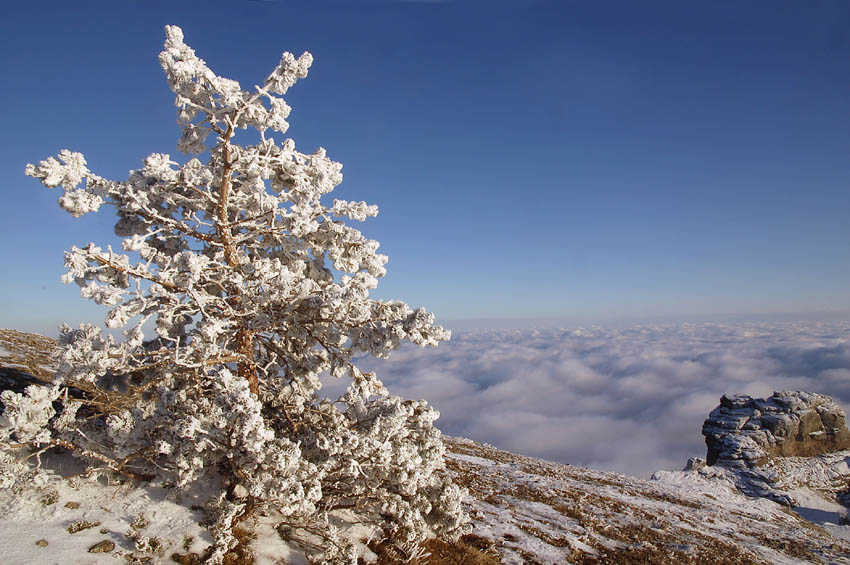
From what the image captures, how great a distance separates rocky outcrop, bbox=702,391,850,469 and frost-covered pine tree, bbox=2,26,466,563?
66.5 metres

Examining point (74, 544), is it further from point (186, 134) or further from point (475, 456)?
point (475, 456)

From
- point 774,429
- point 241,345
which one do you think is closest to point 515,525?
point 241,345

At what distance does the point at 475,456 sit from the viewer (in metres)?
29.1

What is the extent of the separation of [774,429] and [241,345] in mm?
78168

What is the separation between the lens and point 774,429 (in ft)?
197

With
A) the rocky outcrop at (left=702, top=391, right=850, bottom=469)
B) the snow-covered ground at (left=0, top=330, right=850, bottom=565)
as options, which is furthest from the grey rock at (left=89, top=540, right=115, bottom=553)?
the rocky outcrop at (left=702, top=391, right=850, bottom=469)

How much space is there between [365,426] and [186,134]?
6.67 metres

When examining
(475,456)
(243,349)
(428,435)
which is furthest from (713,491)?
(243,349)

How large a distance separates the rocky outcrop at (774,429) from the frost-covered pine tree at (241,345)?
2617 inches

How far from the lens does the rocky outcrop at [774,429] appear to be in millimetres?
57219

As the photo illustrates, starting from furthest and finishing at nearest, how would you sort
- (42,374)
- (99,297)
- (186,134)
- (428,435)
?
1. (42,374)
2. (428,435)
3. (186,134)
4. (99,297)

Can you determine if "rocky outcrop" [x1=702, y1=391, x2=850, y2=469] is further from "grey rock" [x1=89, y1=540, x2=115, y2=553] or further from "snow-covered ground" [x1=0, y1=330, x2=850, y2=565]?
"grey rock" [x1=89, y1=540, x2=115, y2=553]

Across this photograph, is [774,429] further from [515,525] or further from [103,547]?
[103,547]

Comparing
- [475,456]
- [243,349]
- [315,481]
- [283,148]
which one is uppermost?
[283,148]
